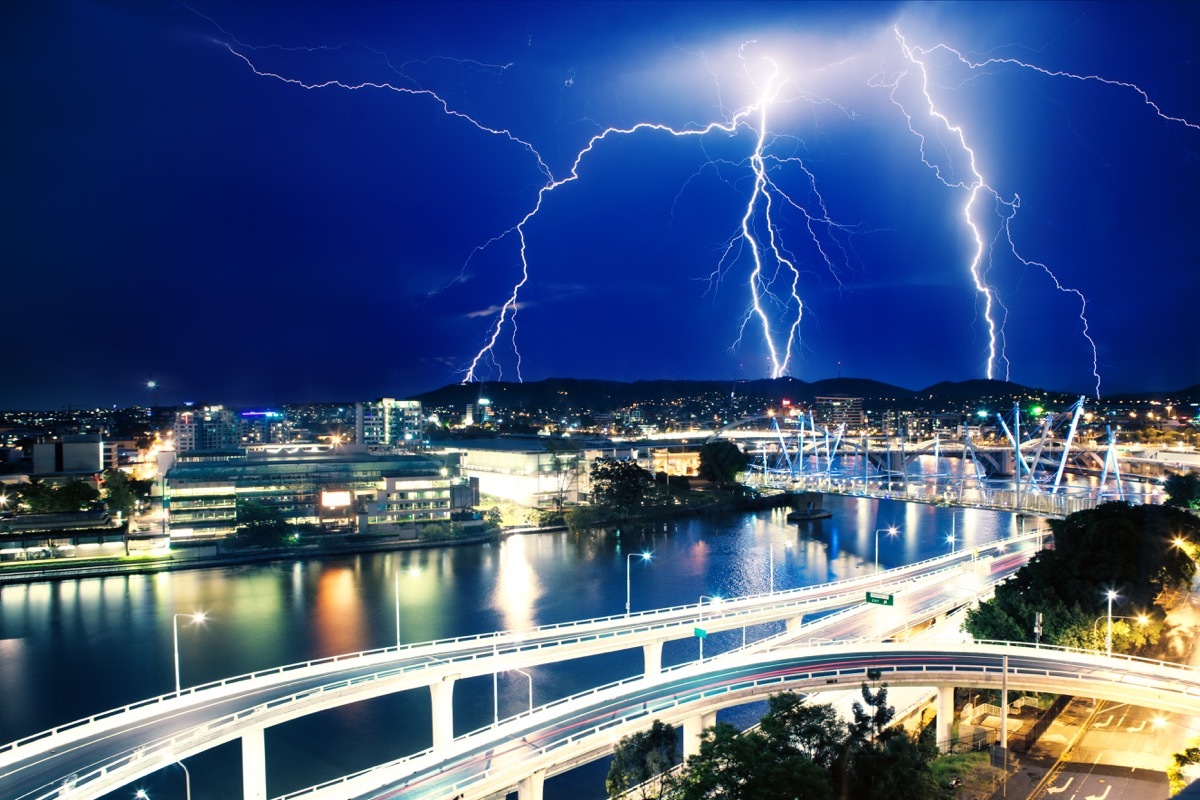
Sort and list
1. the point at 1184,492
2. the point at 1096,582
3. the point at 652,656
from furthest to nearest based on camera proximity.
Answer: the point at 1184,492, the point at 1096,582, the point at 652,656

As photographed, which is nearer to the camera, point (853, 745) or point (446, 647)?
point (853, 745)

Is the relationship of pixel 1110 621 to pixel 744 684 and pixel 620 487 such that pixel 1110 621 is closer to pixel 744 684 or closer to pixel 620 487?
pixel 744 684

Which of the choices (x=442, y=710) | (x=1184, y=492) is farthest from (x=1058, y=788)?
(x=1184, y=492)

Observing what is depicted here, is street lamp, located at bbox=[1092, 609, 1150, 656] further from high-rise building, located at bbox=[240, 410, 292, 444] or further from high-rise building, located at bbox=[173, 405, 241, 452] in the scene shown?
high-rise building, located at bbox=[240, 410, 292, 444]

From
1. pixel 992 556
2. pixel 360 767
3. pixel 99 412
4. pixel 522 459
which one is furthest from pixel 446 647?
pixel 99 412

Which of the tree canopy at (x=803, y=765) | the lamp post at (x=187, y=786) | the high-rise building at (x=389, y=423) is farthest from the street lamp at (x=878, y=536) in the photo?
the high-rise building at (x=389, y=423)

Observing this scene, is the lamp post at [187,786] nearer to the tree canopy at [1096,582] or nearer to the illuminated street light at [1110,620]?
the tree canopy at [1096,582]

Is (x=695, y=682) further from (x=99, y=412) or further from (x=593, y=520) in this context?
(x=99, y=412)
